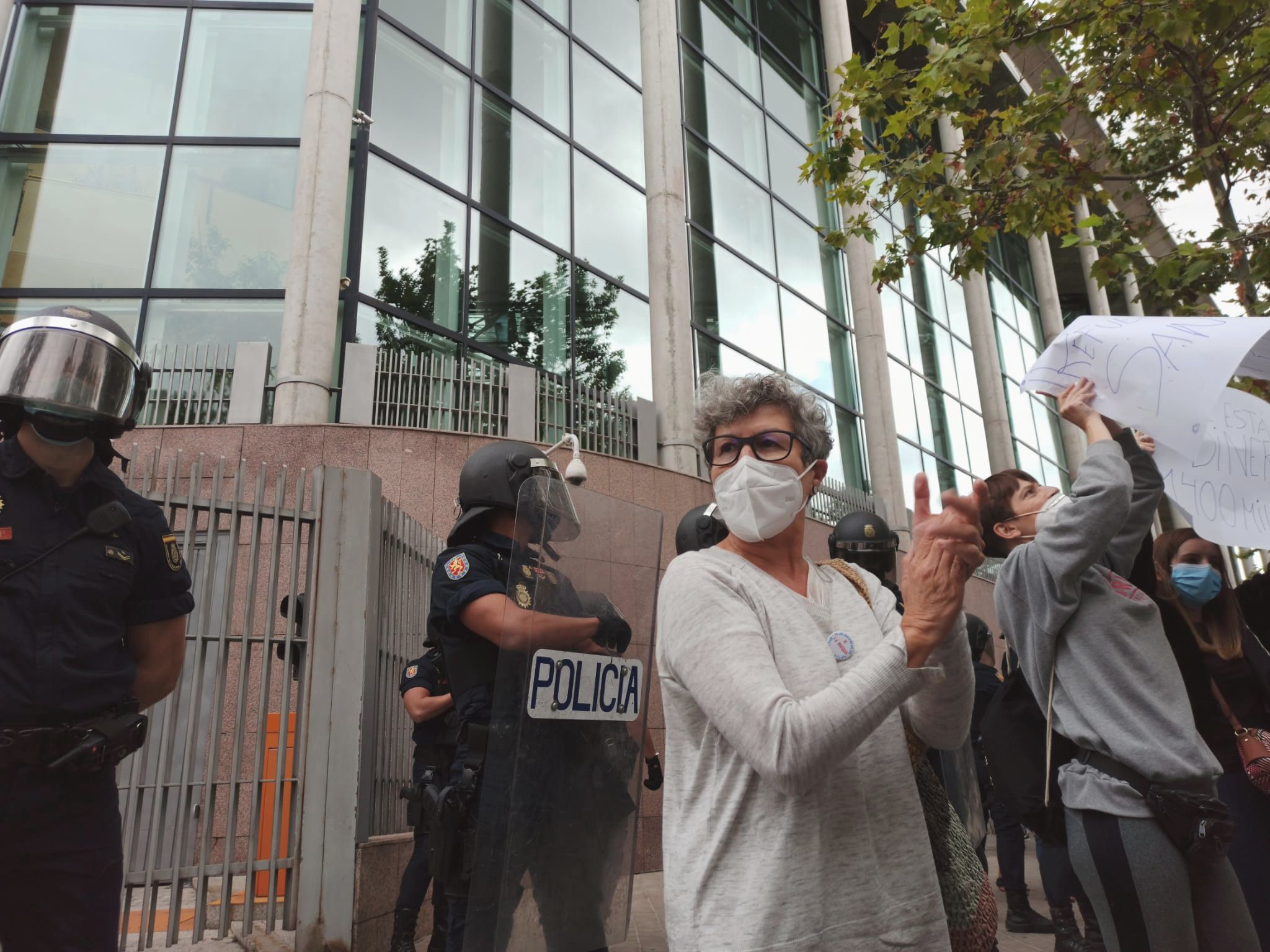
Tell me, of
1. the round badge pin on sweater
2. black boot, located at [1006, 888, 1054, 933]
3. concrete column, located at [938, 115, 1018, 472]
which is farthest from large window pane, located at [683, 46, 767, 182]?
the round badge pin on sweater

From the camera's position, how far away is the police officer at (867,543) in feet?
16.1

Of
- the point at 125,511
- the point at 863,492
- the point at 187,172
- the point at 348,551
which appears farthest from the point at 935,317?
the point at 125,511

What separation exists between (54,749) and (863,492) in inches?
580

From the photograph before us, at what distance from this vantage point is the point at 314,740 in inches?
170

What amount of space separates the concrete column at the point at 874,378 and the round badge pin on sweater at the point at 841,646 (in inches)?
564

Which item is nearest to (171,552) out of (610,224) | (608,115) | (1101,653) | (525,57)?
(1101,653)

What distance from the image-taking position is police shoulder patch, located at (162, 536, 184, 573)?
2.49m

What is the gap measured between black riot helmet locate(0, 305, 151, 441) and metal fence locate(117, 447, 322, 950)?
6.03ft

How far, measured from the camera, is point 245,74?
426 inches

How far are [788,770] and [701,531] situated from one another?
271 centimetres

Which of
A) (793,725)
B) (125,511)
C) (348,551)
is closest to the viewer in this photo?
(793,725)

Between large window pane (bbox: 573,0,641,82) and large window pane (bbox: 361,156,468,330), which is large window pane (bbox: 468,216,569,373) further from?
large window pane (bbox: 573,0,641,82)

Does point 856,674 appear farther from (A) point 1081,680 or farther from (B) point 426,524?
(B) point 426,524

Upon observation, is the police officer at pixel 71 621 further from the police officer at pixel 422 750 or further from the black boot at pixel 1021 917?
the black boot at pixel 1021 917
